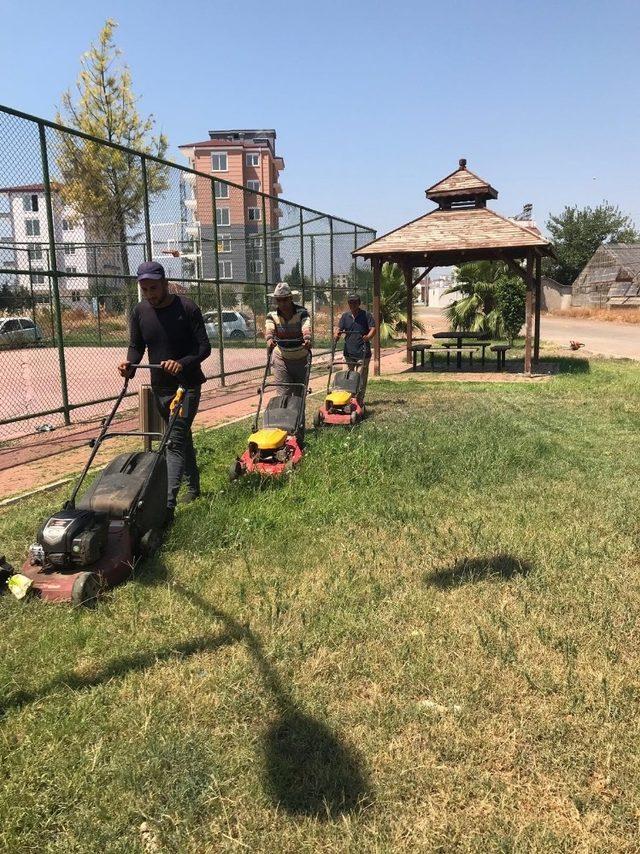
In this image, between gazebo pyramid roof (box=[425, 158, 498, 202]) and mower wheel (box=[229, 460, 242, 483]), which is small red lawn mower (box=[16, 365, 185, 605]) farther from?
gazebo pyramid roof (box=[425, 158, 498, 202])

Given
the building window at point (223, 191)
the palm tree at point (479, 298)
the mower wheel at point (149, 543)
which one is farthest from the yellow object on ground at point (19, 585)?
the palm tree at point (479, 298)

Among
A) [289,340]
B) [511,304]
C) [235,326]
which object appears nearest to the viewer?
[289,340]

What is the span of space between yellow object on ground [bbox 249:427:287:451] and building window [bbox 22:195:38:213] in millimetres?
8136

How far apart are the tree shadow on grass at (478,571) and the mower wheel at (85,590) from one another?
6.08 ft

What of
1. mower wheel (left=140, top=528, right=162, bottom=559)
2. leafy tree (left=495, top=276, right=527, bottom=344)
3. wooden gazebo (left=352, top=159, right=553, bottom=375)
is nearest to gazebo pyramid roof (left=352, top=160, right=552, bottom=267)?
wooden gazebo (left=352, top=159, right=553, bottom=375)

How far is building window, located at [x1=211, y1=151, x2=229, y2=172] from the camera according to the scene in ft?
210

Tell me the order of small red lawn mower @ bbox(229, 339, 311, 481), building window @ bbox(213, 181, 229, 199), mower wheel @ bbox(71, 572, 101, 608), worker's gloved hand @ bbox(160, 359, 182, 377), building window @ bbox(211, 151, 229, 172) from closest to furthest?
1. mower wheel @ bbox(71, 572, 101, 608)
2. worker's gloved hand @ bbox(160, 359, 182, 377)
3. small red lawn mower @ bbox(229, 339, 311, 481)
4. building window @ bbox(213, 181, 229, 199)
5. building window @ bbox(211, 151, 229, 172)

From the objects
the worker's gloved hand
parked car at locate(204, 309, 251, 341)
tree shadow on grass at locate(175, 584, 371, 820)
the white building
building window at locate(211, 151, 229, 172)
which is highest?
building window at locate(211, 151, 229, 172)

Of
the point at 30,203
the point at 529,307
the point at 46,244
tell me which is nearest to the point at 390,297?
the point at 529,307

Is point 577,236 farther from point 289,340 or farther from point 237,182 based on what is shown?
point 289,340

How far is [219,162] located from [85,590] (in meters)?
66.8

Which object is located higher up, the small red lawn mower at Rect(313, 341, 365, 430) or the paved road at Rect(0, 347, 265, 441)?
the small red lawn mower at Rect(313, 341, 365, 430)

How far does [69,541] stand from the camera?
3.64 m

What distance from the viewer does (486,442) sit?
292 inches
